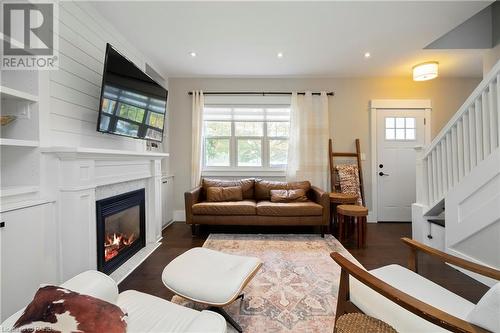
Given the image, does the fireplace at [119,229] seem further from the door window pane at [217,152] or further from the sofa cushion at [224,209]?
the door window pane at [217,152]

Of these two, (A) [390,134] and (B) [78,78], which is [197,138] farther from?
(A) [390,134]

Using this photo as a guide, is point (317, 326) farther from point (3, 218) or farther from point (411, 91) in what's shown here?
point (411, 91)

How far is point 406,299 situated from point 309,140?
304cm

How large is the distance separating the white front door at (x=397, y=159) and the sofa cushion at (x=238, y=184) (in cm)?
221

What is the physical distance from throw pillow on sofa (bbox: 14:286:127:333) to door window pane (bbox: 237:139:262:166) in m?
3.17

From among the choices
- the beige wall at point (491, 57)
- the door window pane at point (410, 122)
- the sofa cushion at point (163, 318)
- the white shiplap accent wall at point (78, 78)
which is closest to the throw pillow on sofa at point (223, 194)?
the white shiplap accent wall at point (78, 78)

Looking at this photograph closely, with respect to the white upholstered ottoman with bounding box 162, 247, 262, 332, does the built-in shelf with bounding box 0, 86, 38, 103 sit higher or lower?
higher

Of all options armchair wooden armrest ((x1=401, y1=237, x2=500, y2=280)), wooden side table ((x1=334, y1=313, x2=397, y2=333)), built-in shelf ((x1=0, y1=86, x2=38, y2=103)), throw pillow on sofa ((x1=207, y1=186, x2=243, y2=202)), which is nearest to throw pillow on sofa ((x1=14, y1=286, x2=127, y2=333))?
wooden side table ((x1=334, y1=313, x2=397, y2=333))

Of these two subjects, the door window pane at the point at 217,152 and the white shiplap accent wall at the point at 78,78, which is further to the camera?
the door window pane at the point at 217,152

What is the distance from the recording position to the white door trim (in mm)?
3742

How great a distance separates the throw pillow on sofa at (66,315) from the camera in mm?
703

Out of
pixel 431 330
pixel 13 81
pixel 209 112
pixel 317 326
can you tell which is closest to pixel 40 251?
pixel 13 81

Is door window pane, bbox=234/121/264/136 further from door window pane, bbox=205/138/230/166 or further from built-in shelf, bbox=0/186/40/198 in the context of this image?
built-in shelf, bbox=0/186/40/198

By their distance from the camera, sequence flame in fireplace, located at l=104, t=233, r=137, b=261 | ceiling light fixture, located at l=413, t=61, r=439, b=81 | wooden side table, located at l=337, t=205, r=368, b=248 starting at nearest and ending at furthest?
flame in fireplace, located at l=104, t=233, r=137, b=261 < wooden side table, located at l=337, t=205, r=368, b=248 < ceiling light fixture, located at l=413, t=61, r=439, b=81
